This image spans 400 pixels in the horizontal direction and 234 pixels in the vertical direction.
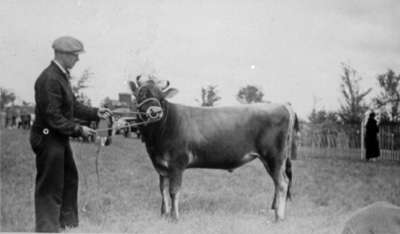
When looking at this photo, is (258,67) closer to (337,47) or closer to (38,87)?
(337,47)

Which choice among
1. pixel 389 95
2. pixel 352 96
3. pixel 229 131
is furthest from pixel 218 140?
pixel 389 95

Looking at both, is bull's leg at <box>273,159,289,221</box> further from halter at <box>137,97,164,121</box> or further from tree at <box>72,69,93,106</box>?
tree at <box>72,69,93,106</box>

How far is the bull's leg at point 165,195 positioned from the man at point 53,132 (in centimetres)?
114

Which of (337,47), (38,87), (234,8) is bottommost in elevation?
(38,87)

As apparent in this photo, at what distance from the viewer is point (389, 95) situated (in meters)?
4.44

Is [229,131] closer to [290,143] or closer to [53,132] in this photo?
[290,143]

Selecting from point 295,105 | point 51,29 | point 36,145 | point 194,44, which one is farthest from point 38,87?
point 295,105

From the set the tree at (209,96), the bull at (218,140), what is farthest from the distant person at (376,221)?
the tree at (209,96)

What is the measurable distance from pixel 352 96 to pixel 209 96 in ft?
4.86

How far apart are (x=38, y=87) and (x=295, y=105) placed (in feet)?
8.58

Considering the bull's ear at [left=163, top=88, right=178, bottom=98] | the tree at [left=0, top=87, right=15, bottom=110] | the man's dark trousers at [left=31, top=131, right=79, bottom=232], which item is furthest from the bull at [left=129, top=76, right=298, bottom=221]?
the tree at [left=0, top=87, right=15, bottom=110]

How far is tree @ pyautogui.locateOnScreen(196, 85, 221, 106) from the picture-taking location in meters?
4.59

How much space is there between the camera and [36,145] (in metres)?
3.68

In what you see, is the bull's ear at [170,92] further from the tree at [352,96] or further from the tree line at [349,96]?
the tree at [352,96]
